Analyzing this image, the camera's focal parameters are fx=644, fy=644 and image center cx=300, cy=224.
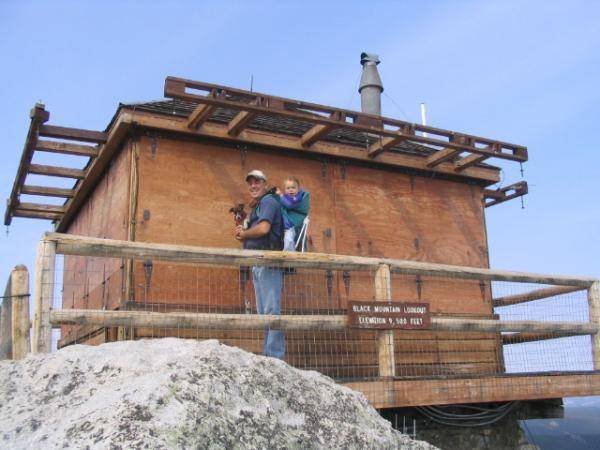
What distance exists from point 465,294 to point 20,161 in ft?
20.8

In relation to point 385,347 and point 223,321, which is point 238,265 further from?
point 385,347

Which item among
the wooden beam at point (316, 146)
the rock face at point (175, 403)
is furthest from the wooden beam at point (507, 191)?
the rock face at point (175, 403)

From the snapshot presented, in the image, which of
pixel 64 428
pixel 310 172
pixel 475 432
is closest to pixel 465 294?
pixel 475 432

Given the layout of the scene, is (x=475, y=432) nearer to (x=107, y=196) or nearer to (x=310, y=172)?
(x=310, y=172)

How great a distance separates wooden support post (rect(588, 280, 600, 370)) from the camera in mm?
7859

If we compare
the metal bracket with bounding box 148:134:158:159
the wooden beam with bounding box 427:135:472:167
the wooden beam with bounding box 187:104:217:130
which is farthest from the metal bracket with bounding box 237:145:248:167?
the wooden beam with bounding box 427:135:472:167

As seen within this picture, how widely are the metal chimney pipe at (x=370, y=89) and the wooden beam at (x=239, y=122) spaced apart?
4.61 meters

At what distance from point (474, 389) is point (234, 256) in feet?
10.0

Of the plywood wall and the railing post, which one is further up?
the plywood wall

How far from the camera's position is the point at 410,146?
31.7 ft

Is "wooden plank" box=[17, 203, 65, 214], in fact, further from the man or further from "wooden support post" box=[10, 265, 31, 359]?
"wooden support post" box=[10, 265, 31, 359]

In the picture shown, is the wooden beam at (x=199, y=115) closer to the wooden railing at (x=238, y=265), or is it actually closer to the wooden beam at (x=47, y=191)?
the wooden railing at (x=238, y=265)

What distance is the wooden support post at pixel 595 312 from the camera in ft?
25.8

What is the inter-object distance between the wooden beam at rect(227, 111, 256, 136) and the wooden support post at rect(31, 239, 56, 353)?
313 centimetres
